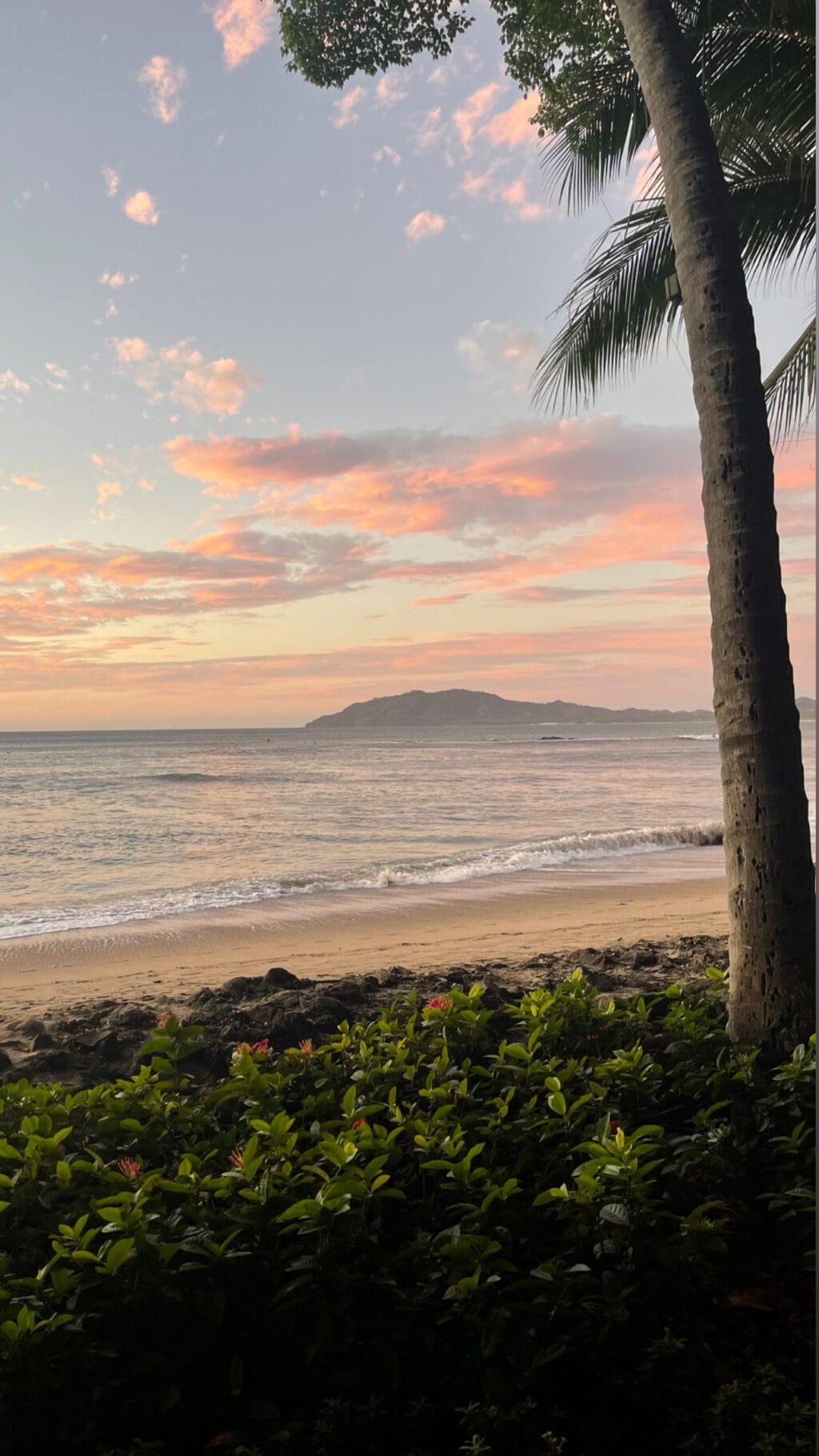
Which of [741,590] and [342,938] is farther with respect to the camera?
[342,938]

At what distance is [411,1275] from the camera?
1.96 m

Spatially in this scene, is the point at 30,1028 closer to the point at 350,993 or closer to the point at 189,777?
the point at 350,993

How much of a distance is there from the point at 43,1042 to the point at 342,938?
4686 millimetres

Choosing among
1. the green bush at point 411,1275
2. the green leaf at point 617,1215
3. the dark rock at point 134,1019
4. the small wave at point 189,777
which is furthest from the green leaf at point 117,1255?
the small wave at point 189,777

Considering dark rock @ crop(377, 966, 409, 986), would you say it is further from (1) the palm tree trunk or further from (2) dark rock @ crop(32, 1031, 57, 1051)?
(1) the palm tree trunk

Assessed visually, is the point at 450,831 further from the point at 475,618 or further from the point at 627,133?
the point at 475,618

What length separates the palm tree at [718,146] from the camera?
5.84m

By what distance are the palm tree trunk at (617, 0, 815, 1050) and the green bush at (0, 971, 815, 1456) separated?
1.50ft

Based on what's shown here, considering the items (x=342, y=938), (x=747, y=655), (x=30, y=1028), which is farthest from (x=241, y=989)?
(x=342, y=938)

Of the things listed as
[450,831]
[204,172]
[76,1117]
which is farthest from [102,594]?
[76,1117]

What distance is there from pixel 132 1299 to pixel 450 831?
676 inches

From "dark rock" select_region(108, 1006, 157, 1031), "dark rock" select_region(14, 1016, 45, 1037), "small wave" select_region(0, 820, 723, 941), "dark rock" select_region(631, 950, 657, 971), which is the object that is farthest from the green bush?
"small wave" select_region(0, 820, 723, 941)

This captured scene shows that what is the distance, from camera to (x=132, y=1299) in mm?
1790

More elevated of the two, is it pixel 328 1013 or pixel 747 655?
pixel 747 655
